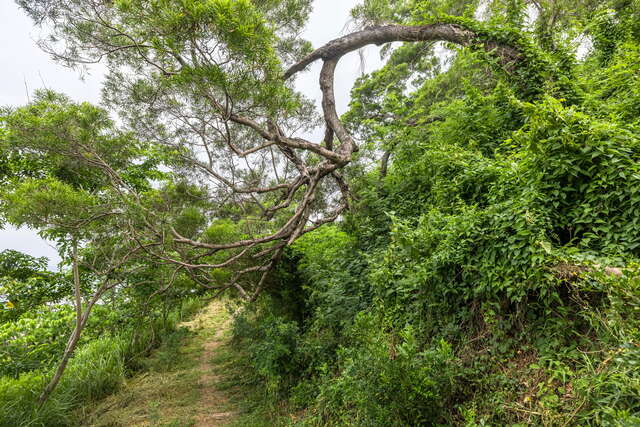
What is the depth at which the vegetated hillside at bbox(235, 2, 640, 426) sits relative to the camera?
1.86m

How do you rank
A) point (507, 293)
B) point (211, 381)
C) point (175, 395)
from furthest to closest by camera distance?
point (211, 381), point (175, 395), point (507, 293)

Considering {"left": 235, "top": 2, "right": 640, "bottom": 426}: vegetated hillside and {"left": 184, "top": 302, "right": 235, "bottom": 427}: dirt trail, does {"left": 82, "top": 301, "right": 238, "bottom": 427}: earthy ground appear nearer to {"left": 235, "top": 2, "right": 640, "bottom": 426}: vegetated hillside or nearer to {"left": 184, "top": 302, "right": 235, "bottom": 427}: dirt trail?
{"left": 184, "top": 302, "right": 235, "bottom": 427}: dirt trail

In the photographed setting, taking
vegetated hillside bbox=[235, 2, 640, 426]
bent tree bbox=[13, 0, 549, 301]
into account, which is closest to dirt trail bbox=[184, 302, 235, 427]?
vegetated hillside bbox=[235, 2, 640, 426]

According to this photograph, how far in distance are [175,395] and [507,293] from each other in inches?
207

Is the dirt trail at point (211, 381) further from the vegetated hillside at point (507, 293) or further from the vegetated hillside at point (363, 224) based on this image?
the vegetated hillside at point (507, 293)

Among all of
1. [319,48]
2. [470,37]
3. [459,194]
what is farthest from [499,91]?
[319,48]

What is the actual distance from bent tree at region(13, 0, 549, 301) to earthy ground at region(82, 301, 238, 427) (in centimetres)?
176

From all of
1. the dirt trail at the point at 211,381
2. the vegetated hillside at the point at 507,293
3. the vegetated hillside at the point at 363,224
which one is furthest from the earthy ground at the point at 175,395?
the vegetated hillside at the point at 507,293

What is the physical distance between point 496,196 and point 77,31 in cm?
634

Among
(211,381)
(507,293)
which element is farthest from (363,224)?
(211,381)

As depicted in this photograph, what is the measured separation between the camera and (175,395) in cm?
478

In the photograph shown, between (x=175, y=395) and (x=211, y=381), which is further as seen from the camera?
(x=211, y=381)

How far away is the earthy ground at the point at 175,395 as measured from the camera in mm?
4078

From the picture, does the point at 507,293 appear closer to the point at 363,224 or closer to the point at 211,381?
the point at 363,224
